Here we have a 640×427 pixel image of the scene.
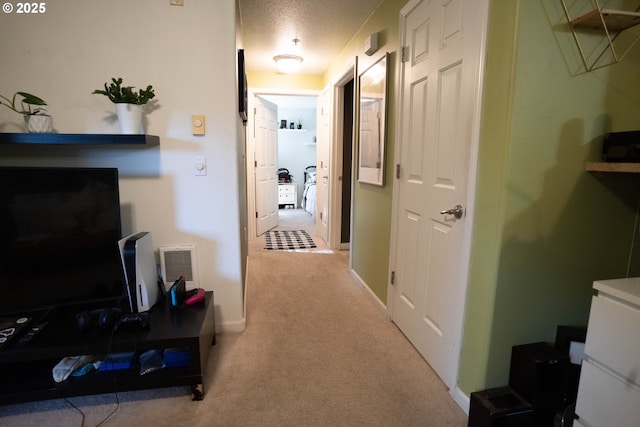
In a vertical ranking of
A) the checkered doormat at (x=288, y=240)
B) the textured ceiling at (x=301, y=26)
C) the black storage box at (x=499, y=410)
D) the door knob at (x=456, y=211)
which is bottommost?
the checkered doormat at (x=288, y=240)

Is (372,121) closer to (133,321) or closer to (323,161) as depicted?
(323,161)

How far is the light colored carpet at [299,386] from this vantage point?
4.86 ft

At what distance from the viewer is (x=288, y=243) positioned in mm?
4527

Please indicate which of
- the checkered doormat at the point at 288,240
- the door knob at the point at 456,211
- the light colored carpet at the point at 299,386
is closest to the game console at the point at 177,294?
the light colored carpet at the point at 299,386

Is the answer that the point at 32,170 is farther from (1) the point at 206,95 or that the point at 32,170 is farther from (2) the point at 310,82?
(2) the point at 310,82

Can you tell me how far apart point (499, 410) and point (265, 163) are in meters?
4.29

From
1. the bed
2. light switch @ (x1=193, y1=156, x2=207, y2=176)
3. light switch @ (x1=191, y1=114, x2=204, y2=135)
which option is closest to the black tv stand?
light switch @ (x1=193, y1=156, x2=207, y2=176)

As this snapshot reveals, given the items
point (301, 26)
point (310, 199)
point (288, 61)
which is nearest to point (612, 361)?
point (301, 26)

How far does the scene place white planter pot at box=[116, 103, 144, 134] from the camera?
1.70m

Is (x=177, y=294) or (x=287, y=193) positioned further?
(x=287, y=193)

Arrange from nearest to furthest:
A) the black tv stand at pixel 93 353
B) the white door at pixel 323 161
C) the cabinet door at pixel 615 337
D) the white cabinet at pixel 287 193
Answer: the cabinet door at pixel 615 337 → the black tv stand at pixel 93 353 → the white door at pixel 323 161 → the white cabinet at pixel 287 193

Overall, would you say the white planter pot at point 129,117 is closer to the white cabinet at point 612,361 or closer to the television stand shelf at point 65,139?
the television stand shelf at point 65,139

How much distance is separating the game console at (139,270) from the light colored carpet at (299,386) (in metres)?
0.44

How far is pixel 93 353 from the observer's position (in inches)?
56.7
